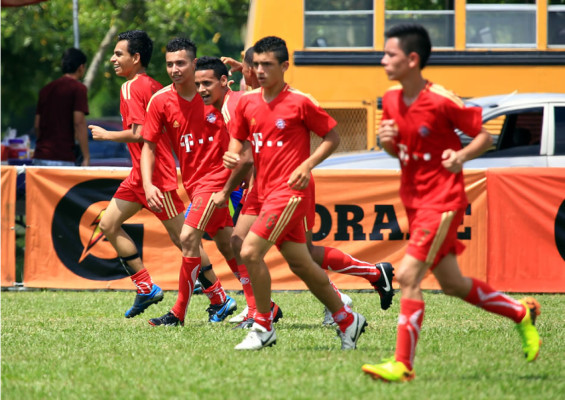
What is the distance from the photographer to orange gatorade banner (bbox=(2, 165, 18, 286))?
10.8 meters

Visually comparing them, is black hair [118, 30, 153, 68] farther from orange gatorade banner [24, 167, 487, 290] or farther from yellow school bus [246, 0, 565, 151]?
yellow school bus [246, 0, 565, 151]

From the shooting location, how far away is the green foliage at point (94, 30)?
2802cm

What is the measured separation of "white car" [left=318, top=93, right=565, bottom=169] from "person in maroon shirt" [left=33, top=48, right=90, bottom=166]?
3275 mm

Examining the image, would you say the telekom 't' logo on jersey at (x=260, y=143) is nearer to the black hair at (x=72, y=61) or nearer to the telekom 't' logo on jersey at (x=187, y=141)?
the telekom 't' logo on jersey at (x=187, y=141)

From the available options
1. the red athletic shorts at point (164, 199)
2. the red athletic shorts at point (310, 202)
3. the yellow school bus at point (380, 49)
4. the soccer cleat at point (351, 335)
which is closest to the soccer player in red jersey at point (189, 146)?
the red athletic shorts at point (164, 199)

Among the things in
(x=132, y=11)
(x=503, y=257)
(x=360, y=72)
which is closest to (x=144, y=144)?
(x=503, y=257)

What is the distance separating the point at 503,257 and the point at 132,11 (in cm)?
2166

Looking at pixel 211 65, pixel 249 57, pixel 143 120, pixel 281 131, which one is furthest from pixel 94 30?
pixel 281 131

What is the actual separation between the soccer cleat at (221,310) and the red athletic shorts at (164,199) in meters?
0.88

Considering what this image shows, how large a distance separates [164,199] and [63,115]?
483 centimetres

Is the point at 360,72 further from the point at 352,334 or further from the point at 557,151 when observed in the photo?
the point at 352,334

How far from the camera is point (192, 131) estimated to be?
7.63 m

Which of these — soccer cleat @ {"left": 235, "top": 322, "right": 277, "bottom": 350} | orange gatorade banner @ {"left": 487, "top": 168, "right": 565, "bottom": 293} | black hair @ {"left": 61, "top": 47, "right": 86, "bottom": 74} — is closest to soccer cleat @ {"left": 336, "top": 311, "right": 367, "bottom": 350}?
soccer cleat @ {"left": 235, "top": 322, "right": 277, "bottom": 350}

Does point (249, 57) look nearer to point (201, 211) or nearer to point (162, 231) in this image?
point (201, 211)
